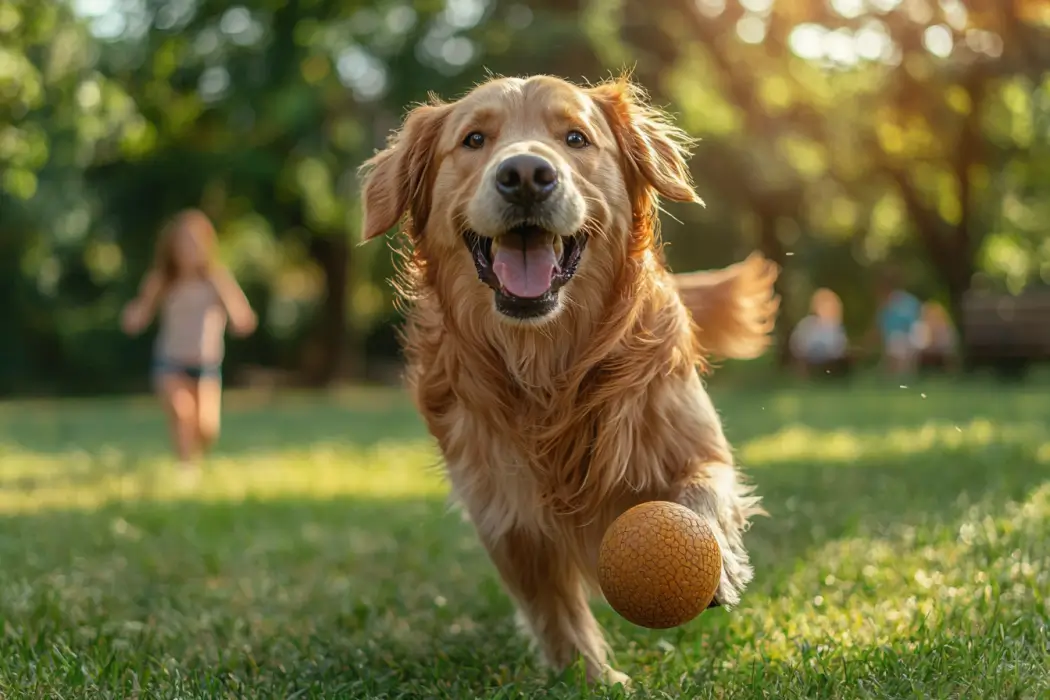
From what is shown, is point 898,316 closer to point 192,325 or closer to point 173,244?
point 173,244

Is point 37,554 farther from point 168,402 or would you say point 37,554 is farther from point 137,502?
point 168,402

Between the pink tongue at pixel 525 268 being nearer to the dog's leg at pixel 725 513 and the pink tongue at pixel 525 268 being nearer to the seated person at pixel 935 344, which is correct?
the dog's leg at pixel 725 513

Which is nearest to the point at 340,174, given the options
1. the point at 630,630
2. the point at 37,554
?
the point at 37,554

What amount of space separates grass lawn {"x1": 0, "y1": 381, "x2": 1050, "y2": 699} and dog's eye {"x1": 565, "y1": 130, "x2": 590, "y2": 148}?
4.65 ft

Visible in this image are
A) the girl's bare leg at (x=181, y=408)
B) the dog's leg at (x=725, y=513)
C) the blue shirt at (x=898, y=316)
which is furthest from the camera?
the blue shirt at (x=898, y=316)

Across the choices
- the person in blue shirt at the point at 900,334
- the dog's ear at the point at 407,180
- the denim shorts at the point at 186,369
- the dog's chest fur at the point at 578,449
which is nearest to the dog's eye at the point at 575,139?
the dog's ear at the point at 407,180

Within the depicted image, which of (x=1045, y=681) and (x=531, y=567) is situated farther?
(x=531, y=567)

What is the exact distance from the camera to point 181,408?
1043 centimetres

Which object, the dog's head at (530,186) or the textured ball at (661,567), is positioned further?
the dog's head at (530,186)

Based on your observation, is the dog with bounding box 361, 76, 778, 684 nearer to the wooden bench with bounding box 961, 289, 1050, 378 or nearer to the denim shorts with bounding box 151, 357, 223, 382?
the denim shorts with bounding box 151, 357, 223, 382

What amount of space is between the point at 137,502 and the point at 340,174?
18822 mm

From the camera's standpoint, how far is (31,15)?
8.70 metres

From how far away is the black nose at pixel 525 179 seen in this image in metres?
3.57

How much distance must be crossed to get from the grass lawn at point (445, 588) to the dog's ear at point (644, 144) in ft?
4.72
